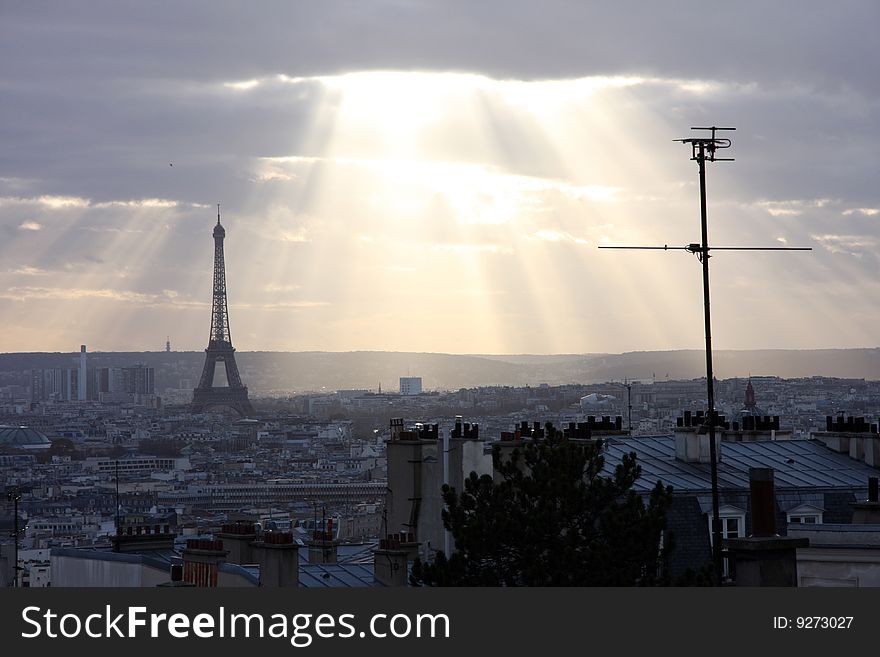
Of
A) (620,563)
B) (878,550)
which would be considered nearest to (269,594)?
(620,563)

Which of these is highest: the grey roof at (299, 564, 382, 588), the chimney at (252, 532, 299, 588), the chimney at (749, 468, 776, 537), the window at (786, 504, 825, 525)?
the chimney at (749, 468, 776, 537)

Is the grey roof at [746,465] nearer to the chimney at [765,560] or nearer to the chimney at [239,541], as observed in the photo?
the chimney at [239,541]

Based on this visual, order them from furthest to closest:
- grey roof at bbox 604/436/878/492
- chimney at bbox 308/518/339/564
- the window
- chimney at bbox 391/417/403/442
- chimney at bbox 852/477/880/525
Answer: chimney at bbox 308/518/339/564
chimney at bbox 391/417/403/442
grey roof at bbox 604/436/878/492
the window
chimney at bbox 852/477/880/525

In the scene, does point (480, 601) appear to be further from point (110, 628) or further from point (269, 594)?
point (110, 628)

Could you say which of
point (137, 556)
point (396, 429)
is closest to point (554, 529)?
point (396, 429)

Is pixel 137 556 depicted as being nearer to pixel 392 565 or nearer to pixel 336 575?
pixel 336 575

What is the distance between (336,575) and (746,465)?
17.9ft

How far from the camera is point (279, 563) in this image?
19891 millimetres

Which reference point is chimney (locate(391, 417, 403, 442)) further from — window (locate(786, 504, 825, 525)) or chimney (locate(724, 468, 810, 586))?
chimney (locate(724, 468, 810, 586))

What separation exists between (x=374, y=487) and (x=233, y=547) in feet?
528

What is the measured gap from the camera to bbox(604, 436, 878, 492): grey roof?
21875mm

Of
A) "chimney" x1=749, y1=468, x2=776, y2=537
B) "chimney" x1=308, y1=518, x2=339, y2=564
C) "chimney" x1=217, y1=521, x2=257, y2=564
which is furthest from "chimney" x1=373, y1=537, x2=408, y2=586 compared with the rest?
"chimney" x1=749, y1=468, x2=776, y2=537

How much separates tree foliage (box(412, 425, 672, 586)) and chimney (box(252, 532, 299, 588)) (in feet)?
7.72

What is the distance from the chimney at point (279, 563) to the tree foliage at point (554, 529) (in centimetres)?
235
